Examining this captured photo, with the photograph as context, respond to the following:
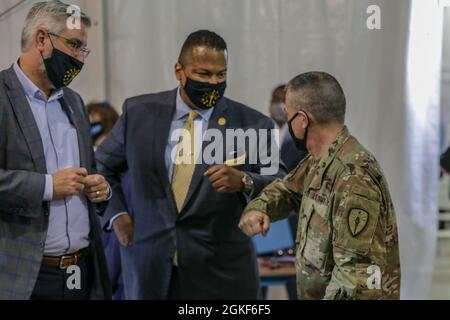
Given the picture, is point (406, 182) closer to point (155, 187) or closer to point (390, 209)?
point (390, 209)

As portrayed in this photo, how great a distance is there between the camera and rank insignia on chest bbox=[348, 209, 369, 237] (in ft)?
5.67

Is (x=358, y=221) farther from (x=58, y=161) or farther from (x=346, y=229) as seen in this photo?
(x=58, y=161)

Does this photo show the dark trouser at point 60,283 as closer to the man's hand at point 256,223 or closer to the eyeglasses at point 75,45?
the man's hand at point 256,223

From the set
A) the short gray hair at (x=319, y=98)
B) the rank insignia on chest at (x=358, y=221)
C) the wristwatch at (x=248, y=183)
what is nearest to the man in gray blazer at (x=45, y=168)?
the wristwatch at (x=248, y=183)

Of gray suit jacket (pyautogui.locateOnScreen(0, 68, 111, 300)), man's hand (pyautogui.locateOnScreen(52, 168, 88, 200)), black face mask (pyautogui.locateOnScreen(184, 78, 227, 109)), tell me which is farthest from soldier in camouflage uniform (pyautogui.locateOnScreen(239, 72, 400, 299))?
gray suit jacket (pyautogui.locateOnScreen(0, 68, 111, 300))

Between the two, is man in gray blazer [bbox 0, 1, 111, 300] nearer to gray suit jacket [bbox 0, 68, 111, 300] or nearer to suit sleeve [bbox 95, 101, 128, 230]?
gray suit jacket [bbox 0, 68, 111, 300]

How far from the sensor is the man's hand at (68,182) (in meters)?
1.98

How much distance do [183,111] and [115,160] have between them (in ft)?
0.92

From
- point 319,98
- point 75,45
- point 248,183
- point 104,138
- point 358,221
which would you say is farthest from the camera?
point 104,138

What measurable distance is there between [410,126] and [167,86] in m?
0.84

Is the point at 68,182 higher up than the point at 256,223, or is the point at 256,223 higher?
the point at 68,182

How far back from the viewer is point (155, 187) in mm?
2193

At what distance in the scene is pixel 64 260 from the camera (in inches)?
80.0

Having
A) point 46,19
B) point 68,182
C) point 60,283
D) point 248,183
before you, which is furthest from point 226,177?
point 46,19
